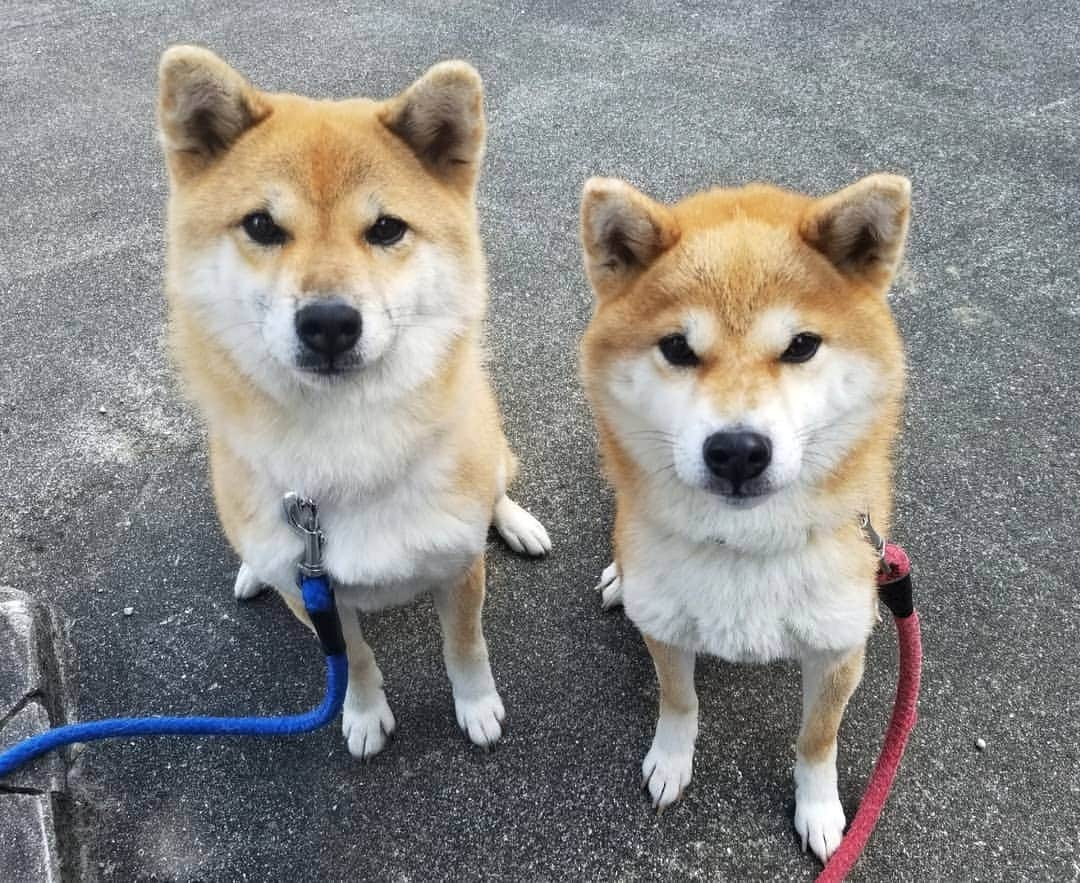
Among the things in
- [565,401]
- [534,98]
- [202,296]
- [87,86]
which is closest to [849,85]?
[534,98]

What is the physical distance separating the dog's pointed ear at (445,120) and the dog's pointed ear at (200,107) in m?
0.30

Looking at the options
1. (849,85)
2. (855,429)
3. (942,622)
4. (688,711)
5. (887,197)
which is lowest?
(942,622)

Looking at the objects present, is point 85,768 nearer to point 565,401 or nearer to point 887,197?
point 565,401

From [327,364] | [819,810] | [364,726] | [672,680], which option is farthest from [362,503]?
[819,810]

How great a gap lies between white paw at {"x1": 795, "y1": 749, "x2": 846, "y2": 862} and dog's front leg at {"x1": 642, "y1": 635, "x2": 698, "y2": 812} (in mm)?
276

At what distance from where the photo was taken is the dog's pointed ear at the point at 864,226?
148 centimetres

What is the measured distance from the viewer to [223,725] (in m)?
1.91

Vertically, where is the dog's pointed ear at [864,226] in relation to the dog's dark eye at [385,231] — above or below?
above

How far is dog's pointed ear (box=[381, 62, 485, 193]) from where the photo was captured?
168 centimetres

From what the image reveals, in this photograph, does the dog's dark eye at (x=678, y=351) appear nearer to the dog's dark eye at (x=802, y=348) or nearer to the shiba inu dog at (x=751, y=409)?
the shiba inu dog at (x=751, y=409)

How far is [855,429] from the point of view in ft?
5.23

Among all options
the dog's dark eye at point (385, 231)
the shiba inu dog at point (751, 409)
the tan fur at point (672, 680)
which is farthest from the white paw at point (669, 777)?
the dog's dark eye at point (385, 231)

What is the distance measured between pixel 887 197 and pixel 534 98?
3915mm

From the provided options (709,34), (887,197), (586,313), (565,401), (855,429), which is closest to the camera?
(887,197)
